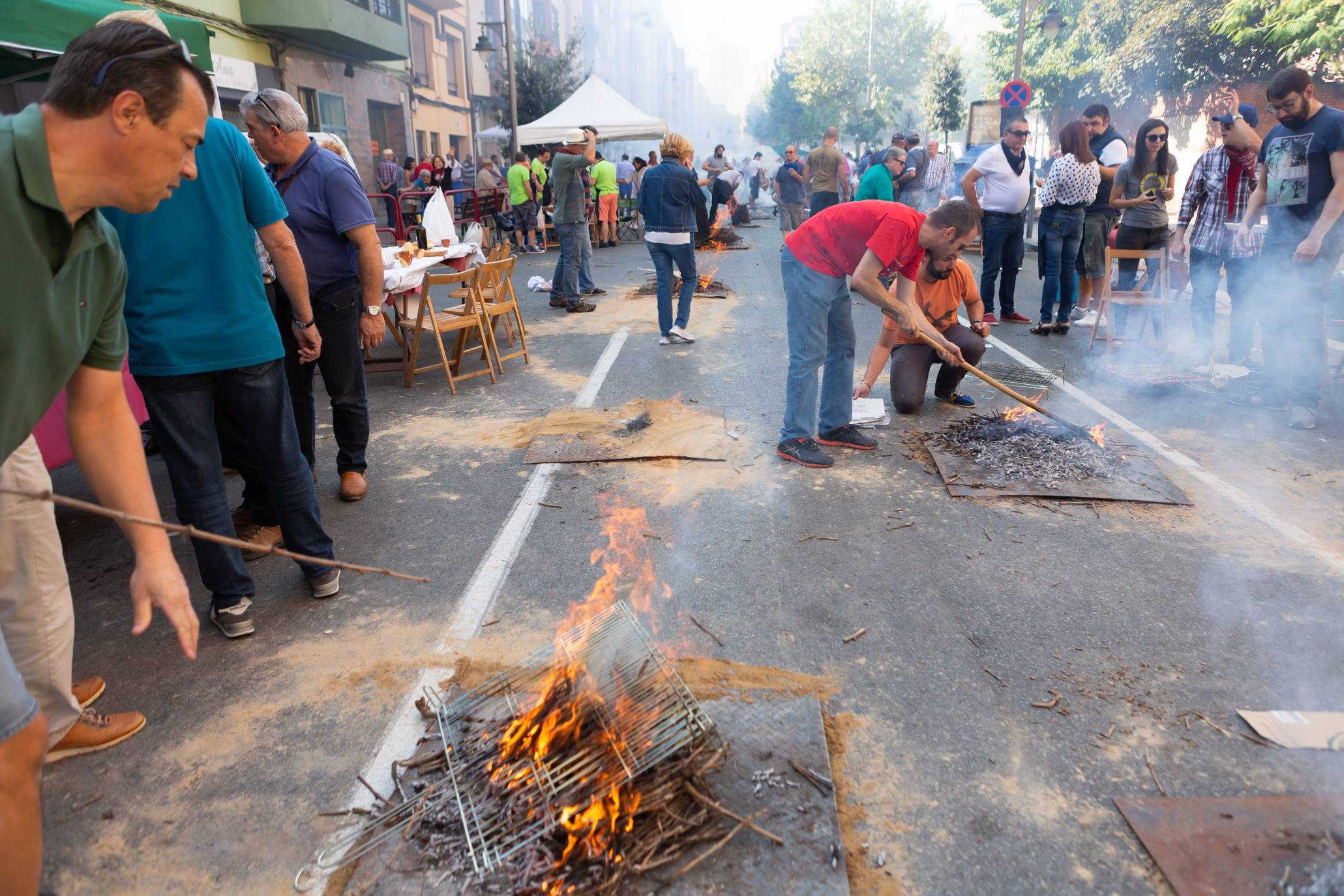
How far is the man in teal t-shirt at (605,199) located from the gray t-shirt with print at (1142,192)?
10.9 metres

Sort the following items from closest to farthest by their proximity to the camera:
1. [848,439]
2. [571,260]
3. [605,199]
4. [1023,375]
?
[848,439] < [1023,375] < [571,260] < [605,199]

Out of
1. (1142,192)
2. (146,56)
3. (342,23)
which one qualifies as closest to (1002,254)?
(1142,192)

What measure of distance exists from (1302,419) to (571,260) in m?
8.02

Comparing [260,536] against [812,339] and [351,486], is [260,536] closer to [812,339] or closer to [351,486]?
[351,486]

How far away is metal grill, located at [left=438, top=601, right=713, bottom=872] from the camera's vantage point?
231cm

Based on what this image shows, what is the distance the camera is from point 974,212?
475 centimetres

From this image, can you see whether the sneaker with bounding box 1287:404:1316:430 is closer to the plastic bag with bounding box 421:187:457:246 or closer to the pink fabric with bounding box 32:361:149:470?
the pink fabric with bounding box 32:361:149:470

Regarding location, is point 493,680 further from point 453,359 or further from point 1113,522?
point 453,359

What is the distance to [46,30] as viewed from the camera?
502 centimetres

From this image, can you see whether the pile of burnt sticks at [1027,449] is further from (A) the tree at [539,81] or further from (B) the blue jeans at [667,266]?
(A) the tree at [539,81]

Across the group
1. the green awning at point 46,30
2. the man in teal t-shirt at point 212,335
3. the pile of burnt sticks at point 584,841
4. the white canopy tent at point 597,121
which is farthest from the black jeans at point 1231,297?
the white canopy tent at point 597,121

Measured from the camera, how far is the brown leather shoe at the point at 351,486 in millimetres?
4875

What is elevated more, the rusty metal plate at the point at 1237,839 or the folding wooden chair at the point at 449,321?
the folding wooden chair at the point at 449,321

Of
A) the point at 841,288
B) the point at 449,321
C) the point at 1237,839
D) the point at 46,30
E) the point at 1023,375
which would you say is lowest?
the point at 1237,839
